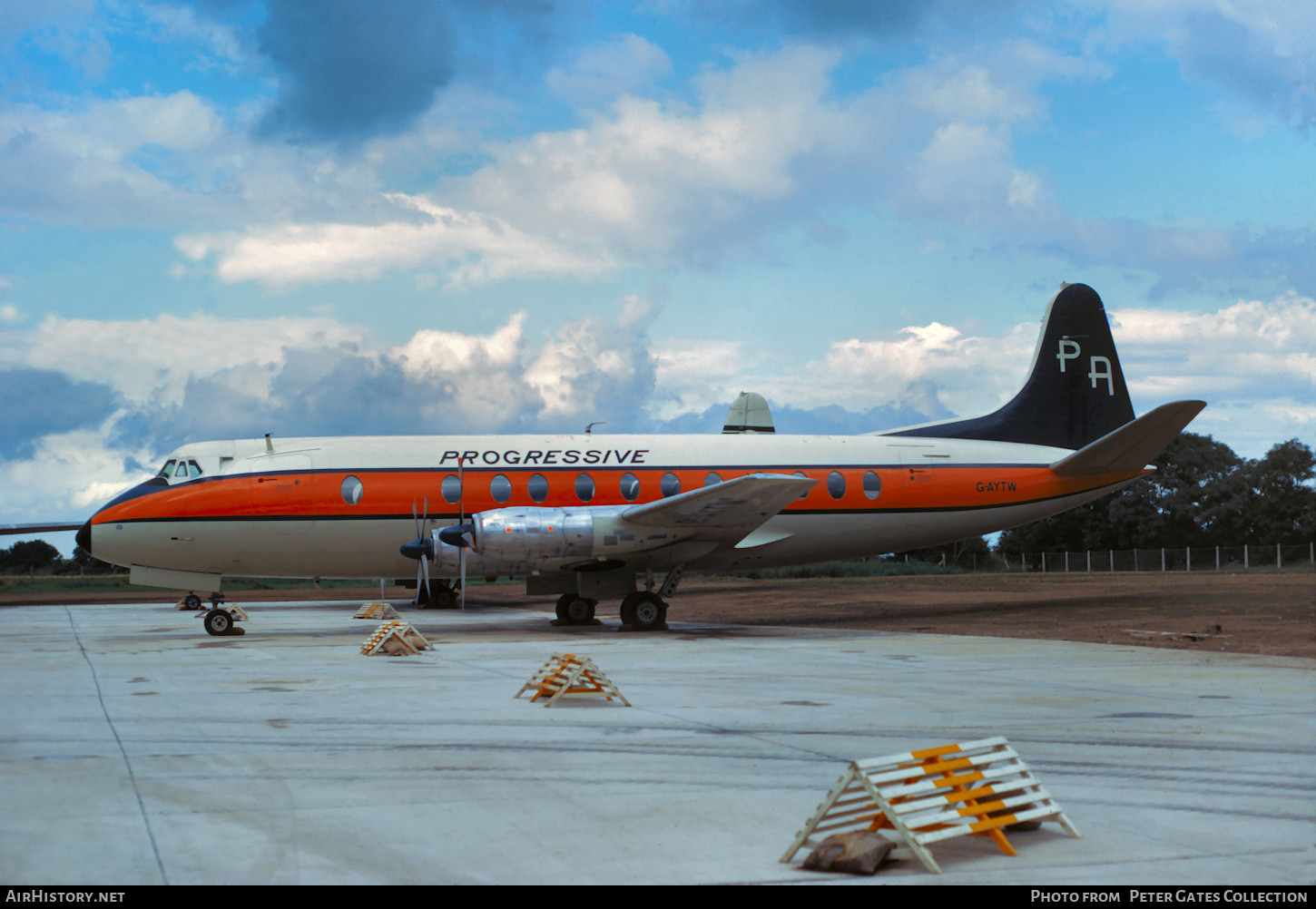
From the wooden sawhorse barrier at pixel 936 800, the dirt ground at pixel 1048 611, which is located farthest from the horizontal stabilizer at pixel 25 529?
the wooden sawhorse barrier at pixel 936 800

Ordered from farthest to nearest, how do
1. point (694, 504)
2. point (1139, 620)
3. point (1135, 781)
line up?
point (1139, 620), point (694, 504), point (1135, 781)

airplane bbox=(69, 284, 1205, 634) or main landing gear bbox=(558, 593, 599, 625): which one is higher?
airplane bbox=(69, 284, 1205, 634)

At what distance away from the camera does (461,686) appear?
13.1 metres

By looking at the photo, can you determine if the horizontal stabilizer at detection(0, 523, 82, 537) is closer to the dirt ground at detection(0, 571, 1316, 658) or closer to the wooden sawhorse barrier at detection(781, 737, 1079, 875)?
the dirt ground at detection(0, 571, 1316, 658)

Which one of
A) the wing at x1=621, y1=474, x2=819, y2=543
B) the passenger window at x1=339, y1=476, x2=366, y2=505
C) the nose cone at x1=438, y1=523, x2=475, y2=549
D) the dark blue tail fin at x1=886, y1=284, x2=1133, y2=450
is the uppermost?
the dark blue tail fin at x1=886, y1=284, x2=1133, y2=450

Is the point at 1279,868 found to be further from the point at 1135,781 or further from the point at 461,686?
the point at 461,686

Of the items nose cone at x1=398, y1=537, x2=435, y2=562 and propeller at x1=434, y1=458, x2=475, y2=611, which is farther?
nose cone at x1=398, y1=537, x2=435, y2=562

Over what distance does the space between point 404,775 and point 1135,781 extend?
5.30m

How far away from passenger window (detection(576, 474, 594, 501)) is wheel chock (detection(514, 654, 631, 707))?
1129cm

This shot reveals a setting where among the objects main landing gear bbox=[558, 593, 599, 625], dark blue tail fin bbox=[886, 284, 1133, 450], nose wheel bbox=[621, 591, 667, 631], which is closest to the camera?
nose wheel bbox=[621, 591, 667, 631]

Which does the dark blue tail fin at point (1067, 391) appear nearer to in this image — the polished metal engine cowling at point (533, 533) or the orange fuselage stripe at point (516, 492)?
the orange fuselage stripe at point (516, 492)

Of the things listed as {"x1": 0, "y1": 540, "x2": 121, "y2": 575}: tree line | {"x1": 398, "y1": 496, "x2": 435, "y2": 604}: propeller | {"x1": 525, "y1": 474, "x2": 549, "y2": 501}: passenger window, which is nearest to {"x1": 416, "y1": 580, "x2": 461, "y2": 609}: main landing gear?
{"x1": 398, "y1": 496, "x2": 435, "y2": 604}: propeller

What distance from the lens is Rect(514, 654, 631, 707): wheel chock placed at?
1146 cm
